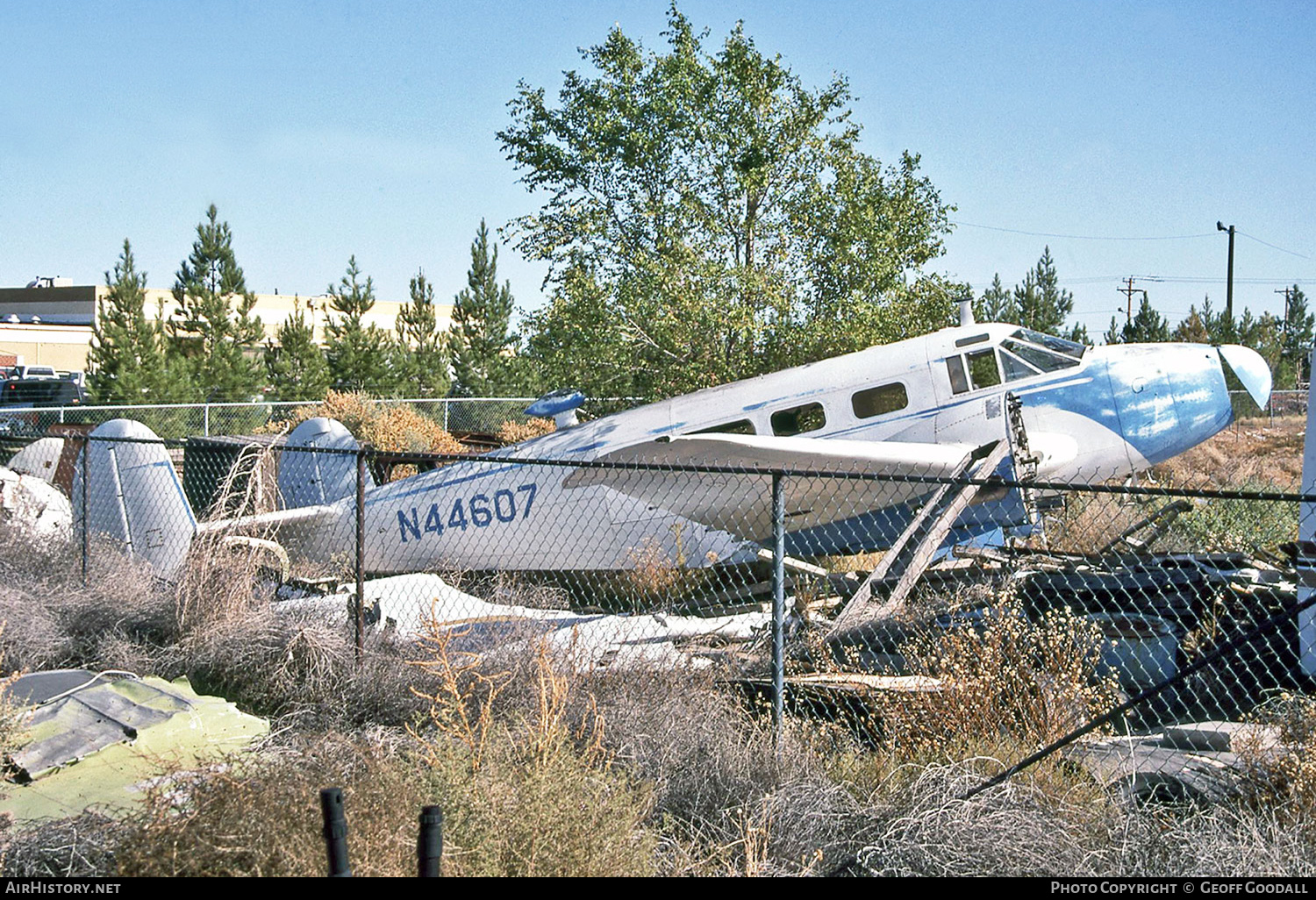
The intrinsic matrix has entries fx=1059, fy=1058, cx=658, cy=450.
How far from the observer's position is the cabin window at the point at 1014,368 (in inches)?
389

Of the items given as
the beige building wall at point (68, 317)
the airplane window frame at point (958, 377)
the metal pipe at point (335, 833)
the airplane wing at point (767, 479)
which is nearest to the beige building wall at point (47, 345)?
the beige building wall at point (68, 317)

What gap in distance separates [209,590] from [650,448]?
427 centimetres

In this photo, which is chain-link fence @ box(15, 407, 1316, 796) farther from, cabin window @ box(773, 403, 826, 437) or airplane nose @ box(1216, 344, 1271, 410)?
airplane nose @ box(1216, 344, 1271, 410)

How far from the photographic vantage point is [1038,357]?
1001cm

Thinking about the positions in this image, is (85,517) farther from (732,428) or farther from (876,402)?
(876,402)

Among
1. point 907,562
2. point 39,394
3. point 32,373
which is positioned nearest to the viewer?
point 907,562

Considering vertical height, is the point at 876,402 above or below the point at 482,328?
below

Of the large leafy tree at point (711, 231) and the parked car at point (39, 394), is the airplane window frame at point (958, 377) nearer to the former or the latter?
the large leafy tree at point (711, 231)

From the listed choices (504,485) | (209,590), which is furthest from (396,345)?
(209,590)

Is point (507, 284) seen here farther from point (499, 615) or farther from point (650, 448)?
point (499, 615)

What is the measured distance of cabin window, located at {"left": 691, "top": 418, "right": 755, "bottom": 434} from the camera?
10094 mm

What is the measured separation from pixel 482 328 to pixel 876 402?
28565 millimetres

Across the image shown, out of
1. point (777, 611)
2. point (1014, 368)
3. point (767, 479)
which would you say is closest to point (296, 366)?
point (767, 479)

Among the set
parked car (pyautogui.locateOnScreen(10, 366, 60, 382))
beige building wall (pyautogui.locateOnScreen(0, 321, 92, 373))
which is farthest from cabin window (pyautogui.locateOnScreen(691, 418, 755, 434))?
beige building wall (pyautogui.locateOnScreen(0, 321, 92, 373))
